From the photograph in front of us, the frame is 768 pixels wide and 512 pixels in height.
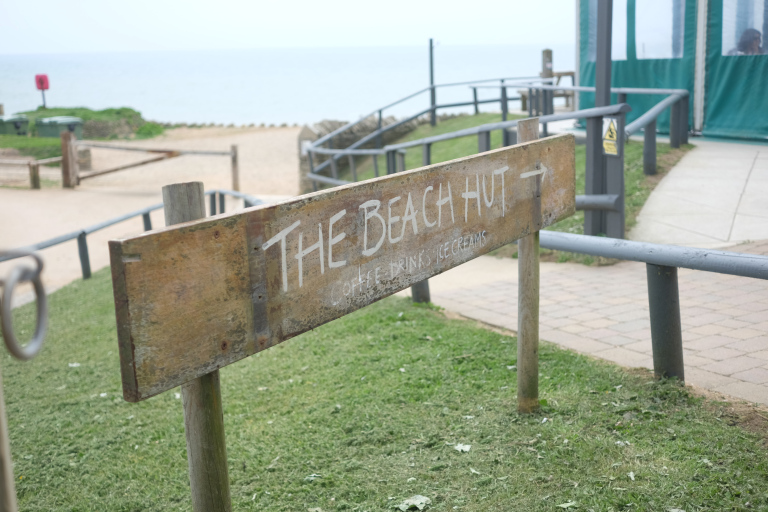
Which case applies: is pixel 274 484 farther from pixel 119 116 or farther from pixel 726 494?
pixel 119 116

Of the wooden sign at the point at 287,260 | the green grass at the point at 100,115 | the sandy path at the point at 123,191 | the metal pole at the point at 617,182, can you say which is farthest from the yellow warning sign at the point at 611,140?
the green grass at the point at 100,115

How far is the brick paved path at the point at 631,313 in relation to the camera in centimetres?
379

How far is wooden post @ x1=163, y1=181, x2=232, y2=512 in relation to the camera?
188 centimetres

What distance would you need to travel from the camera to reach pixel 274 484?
9.84 feet

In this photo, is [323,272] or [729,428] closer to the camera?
[323,272]

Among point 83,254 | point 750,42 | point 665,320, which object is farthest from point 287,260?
point 750,42

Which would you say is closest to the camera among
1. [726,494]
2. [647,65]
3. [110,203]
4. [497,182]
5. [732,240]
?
[726,494]

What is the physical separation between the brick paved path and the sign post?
1.67 m

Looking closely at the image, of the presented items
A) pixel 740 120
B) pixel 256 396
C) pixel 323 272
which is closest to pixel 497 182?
pixel 323 272

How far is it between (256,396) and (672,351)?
2.18m

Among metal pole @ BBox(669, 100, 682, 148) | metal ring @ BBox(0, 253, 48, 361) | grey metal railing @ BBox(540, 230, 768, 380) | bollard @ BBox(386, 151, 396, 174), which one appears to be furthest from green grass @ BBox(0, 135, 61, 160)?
metal ring @ BBox(0, 253, 48, 361)

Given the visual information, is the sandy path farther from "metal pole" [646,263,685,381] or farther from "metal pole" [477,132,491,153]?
"metal pole" [646,263,685,381]

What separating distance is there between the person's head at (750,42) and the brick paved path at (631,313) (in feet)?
14.6

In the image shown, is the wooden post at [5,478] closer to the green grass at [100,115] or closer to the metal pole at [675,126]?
the metal pole at [675,126]
